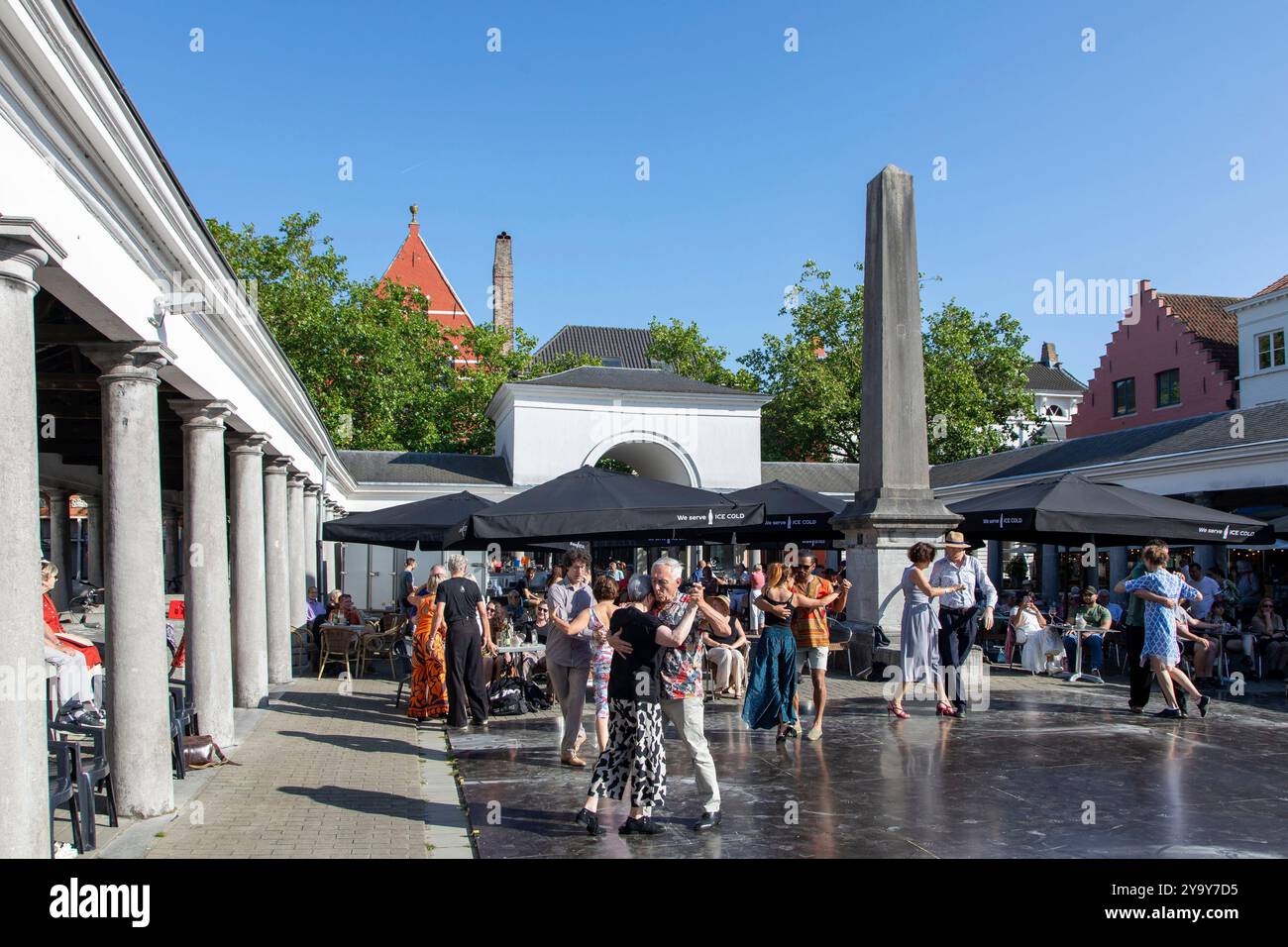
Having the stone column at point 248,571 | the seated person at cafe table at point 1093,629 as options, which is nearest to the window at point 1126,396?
the seated person at cafe table at point 1093,629

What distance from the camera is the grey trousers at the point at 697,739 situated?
659cm

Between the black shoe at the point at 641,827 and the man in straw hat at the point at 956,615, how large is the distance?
18.6 feet

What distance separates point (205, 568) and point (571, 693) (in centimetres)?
356

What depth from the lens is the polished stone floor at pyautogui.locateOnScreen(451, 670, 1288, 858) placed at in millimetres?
6293

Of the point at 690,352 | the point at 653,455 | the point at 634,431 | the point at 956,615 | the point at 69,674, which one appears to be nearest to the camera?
the point at 69,674

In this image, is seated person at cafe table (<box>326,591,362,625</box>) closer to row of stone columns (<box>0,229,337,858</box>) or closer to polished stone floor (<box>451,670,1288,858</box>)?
row of stone columns (<box>0,229,337,858</box>)

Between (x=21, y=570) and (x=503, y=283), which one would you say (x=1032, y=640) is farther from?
(x=503, y=283)

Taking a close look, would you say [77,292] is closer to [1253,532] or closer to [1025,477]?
[1253,532]

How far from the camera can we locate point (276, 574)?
1505 centimetres

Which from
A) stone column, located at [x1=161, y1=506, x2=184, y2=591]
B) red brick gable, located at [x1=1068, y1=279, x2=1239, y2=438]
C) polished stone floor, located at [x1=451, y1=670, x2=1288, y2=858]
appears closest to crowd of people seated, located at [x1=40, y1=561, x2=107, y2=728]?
polished stone floor, located at [x1=451, y1=670, x2=1288, y2=858]

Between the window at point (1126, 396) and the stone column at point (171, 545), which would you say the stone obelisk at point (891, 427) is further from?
the window at point (1126, 396)

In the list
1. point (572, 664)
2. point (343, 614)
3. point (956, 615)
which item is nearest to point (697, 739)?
point (572, 664)

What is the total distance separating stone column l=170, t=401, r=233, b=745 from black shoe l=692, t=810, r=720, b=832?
5.18m
